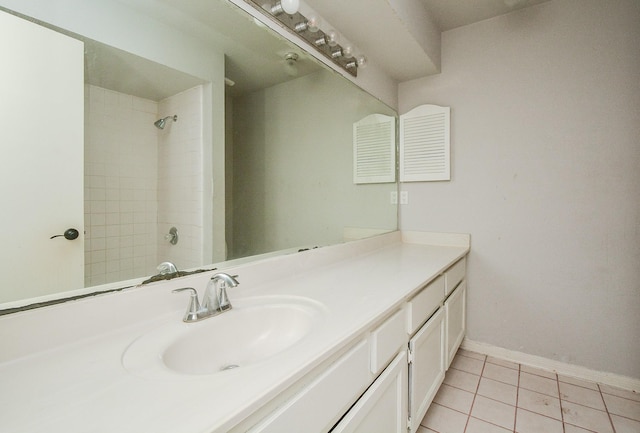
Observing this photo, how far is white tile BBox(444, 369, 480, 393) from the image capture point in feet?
5.75

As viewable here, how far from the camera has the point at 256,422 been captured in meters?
0.53

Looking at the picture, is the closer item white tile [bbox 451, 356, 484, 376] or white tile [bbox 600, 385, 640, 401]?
white tile [bbox 600, 385, 640, 401]

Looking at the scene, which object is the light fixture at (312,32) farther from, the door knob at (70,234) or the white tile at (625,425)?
the white tile at (625,425)

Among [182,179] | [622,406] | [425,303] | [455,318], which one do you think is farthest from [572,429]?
[182,179]

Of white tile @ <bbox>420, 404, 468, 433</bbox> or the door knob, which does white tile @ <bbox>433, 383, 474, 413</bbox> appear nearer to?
white tile @ <bbox>420, 404, 468, 433</bbox>

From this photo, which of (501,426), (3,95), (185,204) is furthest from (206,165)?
(501,426)

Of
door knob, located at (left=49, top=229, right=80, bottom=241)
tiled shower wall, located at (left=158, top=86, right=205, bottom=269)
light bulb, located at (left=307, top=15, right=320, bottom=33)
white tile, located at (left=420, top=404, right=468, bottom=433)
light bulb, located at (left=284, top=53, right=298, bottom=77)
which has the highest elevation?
light bulb, located at (left=307, top=15, right=320, bottom=33)

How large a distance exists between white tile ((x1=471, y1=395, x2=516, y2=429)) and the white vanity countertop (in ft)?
3.19

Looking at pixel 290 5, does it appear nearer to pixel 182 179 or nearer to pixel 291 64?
pixel 291 64

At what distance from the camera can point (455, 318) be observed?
1.87 metres

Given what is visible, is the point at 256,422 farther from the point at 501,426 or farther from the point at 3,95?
the point at 501,426

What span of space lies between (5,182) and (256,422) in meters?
0.76

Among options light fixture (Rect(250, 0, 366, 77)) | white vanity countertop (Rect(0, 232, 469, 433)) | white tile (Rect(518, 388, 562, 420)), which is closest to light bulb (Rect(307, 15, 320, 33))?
light fixture (Rect(250, 0, 366, 77))

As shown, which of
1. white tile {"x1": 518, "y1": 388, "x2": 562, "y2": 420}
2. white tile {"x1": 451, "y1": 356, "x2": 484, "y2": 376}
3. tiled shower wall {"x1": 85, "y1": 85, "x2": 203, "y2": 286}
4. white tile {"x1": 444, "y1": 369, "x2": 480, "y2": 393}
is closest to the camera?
tiled shower wall {"x1": 85, "y1": 85, "x2": 203, "y2": 286}
